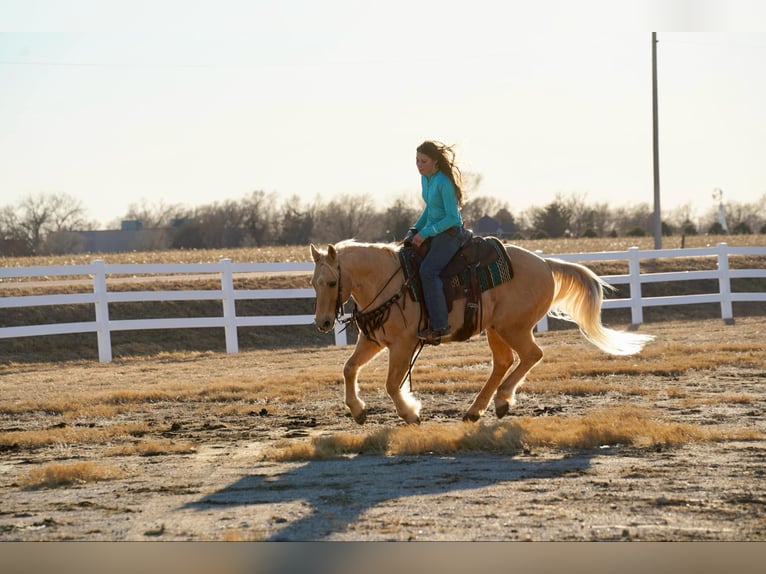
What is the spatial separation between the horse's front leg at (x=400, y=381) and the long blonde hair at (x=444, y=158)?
141 cm

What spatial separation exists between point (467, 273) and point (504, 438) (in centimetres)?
182

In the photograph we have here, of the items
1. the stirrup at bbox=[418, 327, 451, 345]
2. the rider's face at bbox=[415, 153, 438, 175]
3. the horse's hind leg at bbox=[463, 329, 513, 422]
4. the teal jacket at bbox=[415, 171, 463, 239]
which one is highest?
the rider's face at bbox=[415, 153, 438, 175]

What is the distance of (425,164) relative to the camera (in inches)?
361

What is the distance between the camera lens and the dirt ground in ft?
17.8

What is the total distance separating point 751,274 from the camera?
2516 cm

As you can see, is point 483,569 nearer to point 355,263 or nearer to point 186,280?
point 355,263

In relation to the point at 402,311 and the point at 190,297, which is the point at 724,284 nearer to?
the point at 190,297

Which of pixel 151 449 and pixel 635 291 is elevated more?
pixel 635 291

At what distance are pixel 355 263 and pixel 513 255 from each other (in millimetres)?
1574

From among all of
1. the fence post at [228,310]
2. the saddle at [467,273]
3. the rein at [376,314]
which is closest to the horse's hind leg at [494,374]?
the saddle at [467,273]

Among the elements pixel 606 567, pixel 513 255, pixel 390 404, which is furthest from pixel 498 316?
pixel 606 567

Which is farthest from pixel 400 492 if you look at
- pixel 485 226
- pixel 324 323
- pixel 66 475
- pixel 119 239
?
pixel 119 239

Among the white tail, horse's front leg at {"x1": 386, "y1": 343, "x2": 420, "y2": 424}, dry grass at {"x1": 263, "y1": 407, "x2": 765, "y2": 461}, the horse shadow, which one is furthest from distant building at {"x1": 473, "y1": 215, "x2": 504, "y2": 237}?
the horse shadow

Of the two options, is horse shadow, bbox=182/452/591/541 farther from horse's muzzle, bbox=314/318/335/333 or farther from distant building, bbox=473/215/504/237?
distant building, bbox=473/215/504/237
